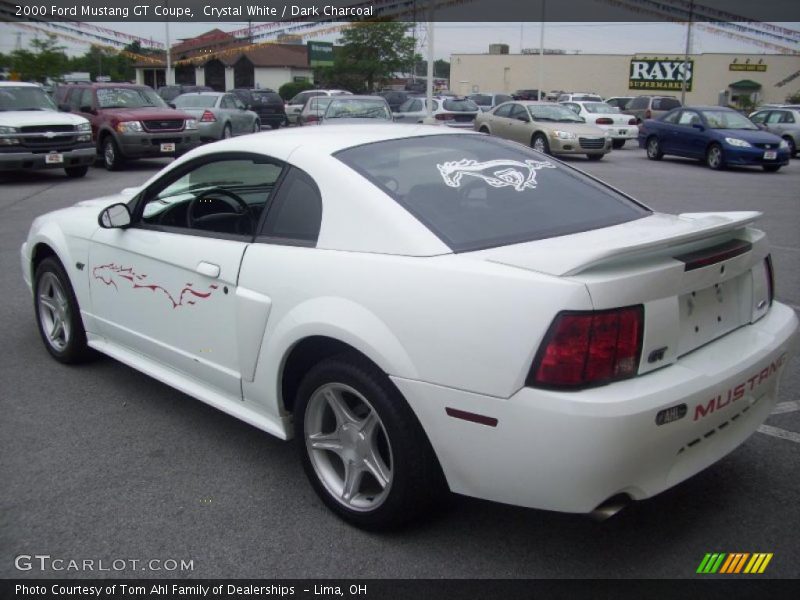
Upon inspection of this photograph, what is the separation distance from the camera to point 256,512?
3250 mm

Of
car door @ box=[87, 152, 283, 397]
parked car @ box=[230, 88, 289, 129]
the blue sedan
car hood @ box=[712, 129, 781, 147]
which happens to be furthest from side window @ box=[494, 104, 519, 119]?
car door @ box=[87, 152, 283, 397]

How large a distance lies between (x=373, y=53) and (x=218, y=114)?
26068mm

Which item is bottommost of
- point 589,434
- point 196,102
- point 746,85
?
→ point 589,434

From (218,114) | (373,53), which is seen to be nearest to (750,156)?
(218,114)

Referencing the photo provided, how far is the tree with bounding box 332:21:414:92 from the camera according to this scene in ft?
144

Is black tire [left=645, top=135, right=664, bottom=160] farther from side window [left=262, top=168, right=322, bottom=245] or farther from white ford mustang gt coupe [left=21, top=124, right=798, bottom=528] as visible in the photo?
side window [left=262, top=168, right=322, bottom=245]

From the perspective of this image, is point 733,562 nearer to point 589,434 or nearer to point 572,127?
point 589,434

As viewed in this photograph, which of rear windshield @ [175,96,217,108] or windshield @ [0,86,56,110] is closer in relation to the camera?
windshield @ [0,86,56,110]

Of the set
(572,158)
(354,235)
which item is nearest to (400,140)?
(354,235)

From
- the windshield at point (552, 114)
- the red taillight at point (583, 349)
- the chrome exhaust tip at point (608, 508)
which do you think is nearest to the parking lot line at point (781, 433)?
the chrome exhaust tip at point (608, 508)

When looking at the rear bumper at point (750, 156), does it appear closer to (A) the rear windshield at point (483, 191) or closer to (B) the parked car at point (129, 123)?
(B) the parked car at point (129, 123)

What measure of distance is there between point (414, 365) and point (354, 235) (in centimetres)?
64

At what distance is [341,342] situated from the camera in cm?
301

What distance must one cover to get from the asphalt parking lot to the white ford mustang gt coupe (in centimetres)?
25
